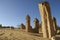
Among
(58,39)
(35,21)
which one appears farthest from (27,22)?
(58,39)

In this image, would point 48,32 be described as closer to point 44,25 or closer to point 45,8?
point 44,25

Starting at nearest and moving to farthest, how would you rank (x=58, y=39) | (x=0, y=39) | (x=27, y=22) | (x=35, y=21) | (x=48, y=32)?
(x=58, y=39)
(x=0, y=39)
(x=48, y=32)
(x=27, y=22)
(x=35, y=21)

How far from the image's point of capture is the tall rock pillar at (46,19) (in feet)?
81.4

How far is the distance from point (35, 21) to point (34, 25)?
149 cm

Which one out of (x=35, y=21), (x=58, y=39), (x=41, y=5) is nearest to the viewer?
(x=58, y=39)

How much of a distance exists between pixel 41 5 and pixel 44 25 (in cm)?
379

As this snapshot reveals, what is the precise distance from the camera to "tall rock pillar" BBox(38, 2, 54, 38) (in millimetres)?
24811

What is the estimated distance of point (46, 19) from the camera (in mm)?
25797

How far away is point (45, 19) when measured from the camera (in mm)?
25875

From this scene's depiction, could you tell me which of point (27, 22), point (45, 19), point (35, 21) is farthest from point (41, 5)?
point (35, 21)

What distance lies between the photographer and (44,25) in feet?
84.4

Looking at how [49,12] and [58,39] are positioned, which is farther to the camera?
[49,12]

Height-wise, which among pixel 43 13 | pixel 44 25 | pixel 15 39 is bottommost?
pixel 15 39

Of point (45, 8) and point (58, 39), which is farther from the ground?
point (45, 8)
